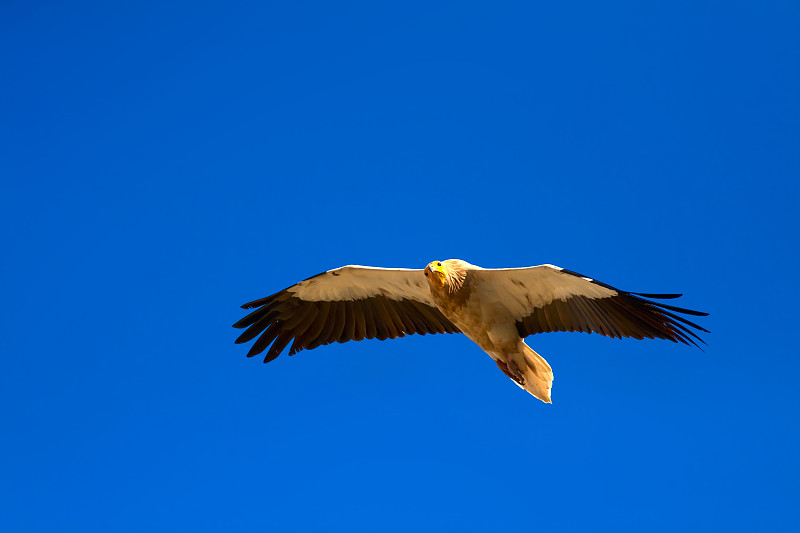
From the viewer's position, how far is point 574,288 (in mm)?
9133

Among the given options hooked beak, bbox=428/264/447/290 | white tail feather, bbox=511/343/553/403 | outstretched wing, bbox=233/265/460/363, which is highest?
outstretched wing, bbox=233/265/460/363

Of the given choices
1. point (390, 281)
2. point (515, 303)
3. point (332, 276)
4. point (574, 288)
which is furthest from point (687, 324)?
point (332, 276)

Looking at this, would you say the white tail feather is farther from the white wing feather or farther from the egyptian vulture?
the white wing feather

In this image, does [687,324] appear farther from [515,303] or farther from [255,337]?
[255,337]

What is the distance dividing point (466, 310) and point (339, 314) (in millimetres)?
2025

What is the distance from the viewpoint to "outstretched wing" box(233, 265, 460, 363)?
33.9 feet

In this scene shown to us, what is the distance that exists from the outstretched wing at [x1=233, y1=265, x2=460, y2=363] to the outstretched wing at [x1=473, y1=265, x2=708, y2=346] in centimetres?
119

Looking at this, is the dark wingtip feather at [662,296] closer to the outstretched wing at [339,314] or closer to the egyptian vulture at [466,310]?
the egyptian vulture at [466,310]

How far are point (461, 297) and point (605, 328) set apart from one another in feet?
5.44

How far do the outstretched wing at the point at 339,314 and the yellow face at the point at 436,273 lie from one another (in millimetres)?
1233

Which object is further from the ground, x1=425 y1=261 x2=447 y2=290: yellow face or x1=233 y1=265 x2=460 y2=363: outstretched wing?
x1=233 y1=265 x2=460 y2=363: outstretched wing

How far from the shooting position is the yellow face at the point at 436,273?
8891mm

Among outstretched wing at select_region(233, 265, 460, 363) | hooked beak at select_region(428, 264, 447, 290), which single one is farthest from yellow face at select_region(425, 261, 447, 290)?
outstretched wing at select_region(233, 265, 460, 363)

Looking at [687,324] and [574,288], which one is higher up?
[574,288]
